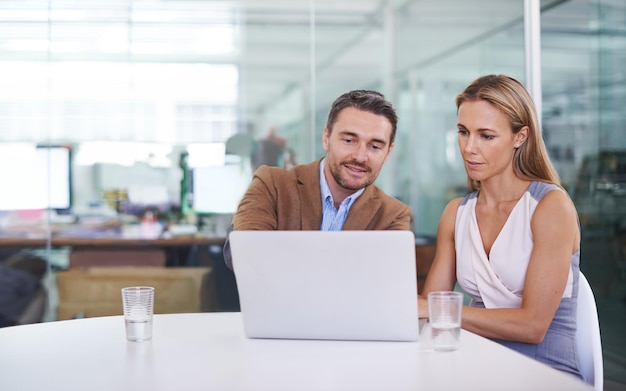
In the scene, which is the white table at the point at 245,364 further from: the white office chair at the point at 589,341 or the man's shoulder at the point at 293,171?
the man's shoulder at the point at 293,171

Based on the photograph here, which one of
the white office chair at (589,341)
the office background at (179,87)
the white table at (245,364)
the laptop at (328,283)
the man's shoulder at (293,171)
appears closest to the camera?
the white table at (245,364)

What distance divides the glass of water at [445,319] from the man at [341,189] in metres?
1.03

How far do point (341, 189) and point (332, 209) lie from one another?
8 cm

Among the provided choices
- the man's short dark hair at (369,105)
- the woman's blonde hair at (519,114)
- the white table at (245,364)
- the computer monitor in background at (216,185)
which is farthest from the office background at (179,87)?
the white table at (245,364)

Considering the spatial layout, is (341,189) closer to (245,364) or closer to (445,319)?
(445,319)

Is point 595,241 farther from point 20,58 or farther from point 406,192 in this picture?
point 20,58

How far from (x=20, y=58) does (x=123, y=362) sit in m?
3.41

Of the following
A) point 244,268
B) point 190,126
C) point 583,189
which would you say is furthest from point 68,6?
point 244,268

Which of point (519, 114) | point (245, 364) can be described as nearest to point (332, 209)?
point (519, 114)

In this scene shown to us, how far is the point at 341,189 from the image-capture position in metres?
2.96

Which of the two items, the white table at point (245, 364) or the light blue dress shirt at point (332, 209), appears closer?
the white table at point (245, 364)

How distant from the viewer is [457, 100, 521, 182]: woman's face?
2.49 metres

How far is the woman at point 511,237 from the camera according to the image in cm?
229

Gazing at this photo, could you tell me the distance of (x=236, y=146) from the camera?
480 cm
